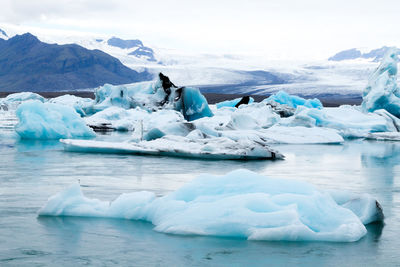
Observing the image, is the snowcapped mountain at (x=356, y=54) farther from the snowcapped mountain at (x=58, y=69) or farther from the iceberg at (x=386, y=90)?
the iceberg at (x=386, y=90)

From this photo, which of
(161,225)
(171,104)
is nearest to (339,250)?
(161,225)

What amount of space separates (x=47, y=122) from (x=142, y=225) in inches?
390

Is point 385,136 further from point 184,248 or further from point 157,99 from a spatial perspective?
point 184,248

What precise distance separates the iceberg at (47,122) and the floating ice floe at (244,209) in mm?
9184

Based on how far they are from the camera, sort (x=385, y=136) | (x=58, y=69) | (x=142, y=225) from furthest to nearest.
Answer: (x=58, y=69) < (x=385, y=136) < (x=142, y=225)

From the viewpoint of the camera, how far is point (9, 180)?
21.5 ft

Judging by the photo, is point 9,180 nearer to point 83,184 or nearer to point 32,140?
point 83,184

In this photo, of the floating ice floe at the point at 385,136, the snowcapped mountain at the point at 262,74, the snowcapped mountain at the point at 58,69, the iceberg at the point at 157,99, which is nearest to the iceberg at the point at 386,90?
the floating ice floe at the point at 385,136

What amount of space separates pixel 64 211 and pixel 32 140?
9134 mm

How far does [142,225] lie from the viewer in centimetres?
432

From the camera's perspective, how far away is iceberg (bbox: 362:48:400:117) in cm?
2073

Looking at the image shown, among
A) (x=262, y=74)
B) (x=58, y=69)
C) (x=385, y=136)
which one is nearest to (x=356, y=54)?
(x=58, y=69)

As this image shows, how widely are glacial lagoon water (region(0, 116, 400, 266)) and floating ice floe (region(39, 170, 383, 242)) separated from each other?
8 centimetres

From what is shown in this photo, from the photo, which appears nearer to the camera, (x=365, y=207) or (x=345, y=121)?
(x=365, y=207)
